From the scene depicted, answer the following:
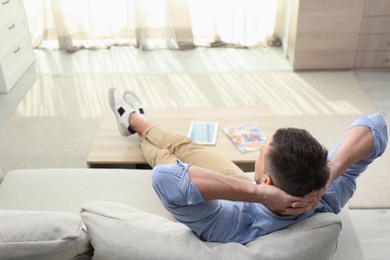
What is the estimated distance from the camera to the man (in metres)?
1.09

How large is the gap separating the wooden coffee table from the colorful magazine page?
3 cm

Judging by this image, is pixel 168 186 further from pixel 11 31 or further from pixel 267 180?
pixel 11 31

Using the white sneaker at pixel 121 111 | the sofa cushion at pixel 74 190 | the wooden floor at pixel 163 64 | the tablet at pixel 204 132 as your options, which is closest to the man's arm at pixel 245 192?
the sofa cushion at pixel 74 190

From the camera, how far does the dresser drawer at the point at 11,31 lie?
330 cm

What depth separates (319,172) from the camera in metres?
1.08

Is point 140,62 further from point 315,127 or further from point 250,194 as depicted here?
point 250,194

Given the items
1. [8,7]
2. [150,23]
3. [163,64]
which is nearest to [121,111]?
[163,64]

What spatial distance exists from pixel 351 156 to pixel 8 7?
10.1ft

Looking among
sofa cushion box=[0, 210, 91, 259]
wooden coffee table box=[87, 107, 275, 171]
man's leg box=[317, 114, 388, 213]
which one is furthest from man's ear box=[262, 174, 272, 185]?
wooden coffee table box=[87, 107, 275, 171]

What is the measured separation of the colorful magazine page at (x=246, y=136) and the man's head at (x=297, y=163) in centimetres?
94

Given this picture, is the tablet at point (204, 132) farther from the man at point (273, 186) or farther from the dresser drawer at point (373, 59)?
the dresser drawer at point (373, 59)

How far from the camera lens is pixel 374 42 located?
3568 mm

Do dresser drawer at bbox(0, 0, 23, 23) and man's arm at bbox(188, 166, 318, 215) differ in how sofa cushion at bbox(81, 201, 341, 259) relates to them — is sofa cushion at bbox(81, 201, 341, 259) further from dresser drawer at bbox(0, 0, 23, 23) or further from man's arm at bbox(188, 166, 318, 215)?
dresser drawer at bbox(0, 0, 23, 23)

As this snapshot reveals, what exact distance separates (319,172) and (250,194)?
0.65ft
